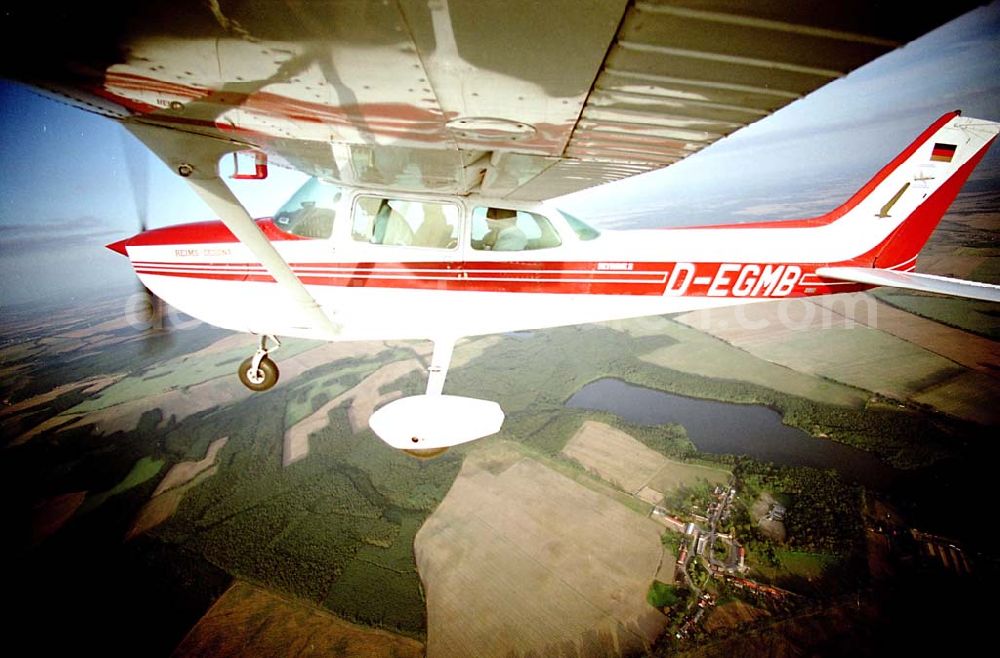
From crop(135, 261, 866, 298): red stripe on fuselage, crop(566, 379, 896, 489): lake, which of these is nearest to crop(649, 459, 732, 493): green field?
crop(566, 379, 896, 489): lake

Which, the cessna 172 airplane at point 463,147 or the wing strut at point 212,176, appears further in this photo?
the wing strut at point 212,176

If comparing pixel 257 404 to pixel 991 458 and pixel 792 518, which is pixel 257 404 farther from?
pixel 991 458

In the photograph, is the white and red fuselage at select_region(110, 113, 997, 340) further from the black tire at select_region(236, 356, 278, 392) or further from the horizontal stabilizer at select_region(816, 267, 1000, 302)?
the black tire at select_region(236, 356, 278, 392)

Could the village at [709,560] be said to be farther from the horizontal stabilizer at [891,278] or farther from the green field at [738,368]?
the horizontal stabilizer at [891,278]

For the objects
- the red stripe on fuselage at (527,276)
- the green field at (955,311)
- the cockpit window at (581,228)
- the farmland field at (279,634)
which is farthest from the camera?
the green field at (955,311)

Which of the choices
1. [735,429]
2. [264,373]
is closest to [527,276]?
[264,373]

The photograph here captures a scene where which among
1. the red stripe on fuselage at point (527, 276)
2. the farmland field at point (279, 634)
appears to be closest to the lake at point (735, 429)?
the farmland field at point (279, 634)

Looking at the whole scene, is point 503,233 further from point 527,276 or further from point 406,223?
point 406,223
